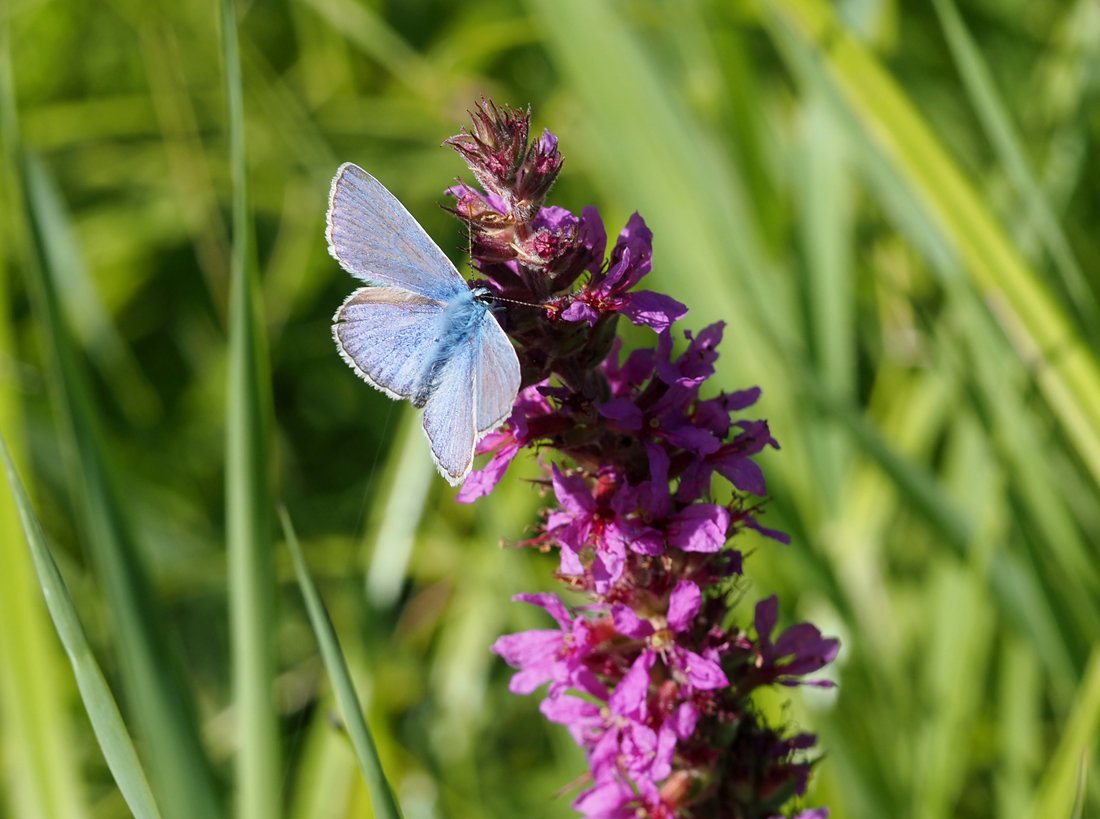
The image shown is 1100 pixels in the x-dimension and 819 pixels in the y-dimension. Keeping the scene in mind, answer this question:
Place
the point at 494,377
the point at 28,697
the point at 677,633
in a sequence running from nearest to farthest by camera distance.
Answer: the point at 494,377 → the point at 677,633 → the point at 28,697

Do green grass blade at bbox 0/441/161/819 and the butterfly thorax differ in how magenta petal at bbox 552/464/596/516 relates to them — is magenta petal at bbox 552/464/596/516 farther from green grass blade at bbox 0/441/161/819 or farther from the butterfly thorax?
green grass blade at bbox 0/441/161/819

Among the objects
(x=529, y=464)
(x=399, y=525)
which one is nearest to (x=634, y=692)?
(x=399, y=525)

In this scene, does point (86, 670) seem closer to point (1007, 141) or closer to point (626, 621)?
point (626, 621)

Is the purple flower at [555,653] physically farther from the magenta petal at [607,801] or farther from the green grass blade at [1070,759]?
the green grass blade at [1070,759]

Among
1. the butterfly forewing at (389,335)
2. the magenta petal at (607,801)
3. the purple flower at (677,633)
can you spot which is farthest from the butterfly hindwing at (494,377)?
the magenta petal at (607,801)

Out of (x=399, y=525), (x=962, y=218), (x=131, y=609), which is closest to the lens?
(x=131, y=609)

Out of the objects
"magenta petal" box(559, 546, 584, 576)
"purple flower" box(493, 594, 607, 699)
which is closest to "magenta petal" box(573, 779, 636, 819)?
"purple flower" box(493, 594, 607, 699)
